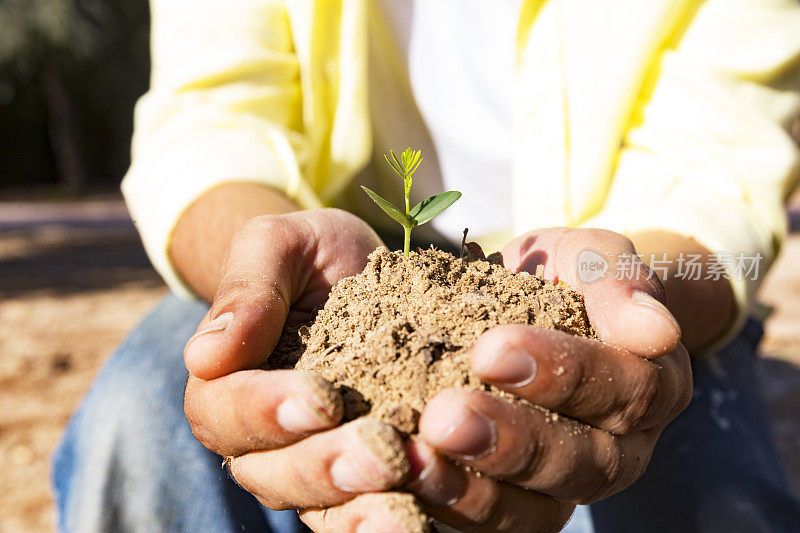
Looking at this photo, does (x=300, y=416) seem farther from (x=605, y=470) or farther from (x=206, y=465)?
(x=206, y=465)

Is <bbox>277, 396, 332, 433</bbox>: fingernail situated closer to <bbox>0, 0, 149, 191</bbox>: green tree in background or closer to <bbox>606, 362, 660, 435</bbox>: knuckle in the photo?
<bbox>606, 362, 660, 435</bbox>: knuckle

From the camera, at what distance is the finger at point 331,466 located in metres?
1.03

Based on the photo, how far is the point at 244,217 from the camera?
1892 mm

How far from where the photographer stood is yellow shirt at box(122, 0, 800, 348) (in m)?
2.07

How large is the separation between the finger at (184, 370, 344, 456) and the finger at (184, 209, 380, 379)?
55 millimetres

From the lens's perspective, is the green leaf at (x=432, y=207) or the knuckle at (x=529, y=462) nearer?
the knuckle at (x=529, y=462)

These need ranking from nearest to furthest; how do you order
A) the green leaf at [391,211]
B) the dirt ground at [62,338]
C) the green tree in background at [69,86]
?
the green leaf at [391,211] → the dirt ground at [62,338] → the green tree in background at [69,86]

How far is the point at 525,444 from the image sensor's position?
110 cm

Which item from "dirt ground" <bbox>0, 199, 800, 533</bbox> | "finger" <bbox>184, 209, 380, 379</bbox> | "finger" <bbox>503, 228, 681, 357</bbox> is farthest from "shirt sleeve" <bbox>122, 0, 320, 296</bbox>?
"dirt ground" <bbox>0, 199, 800, 533</bbox>

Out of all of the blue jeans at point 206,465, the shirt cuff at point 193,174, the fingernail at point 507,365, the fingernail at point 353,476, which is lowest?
the blue jeans at point 206,465

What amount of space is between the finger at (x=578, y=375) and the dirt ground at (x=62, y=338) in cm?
269

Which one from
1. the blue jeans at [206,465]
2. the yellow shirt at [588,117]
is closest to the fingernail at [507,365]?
the yellow shirt at [588,117]

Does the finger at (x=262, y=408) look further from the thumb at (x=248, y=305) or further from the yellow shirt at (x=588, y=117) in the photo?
the yellow shirt at (x=588, y=117)

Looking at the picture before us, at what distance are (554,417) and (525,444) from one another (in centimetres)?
10
